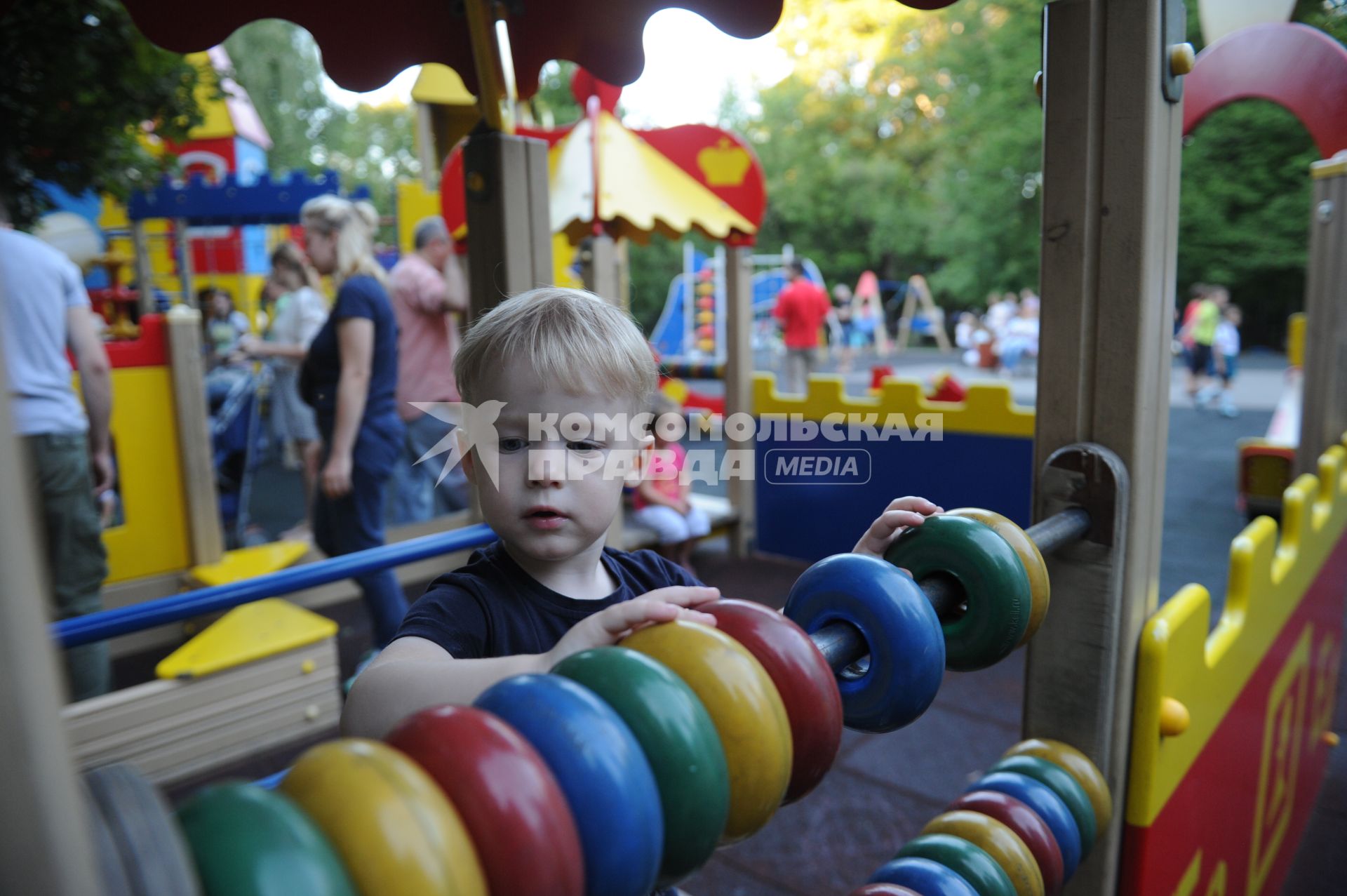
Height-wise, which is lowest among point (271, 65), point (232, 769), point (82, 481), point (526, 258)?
point (232, 769)

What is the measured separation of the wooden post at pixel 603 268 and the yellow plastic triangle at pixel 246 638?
2.19 m

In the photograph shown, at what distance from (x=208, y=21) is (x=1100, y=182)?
6.03ft

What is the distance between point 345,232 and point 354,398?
663 millimetres

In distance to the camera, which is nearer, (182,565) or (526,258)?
(526,258)

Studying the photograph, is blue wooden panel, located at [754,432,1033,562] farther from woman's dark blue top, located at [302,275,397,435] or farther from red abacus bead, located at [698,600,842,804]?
red abacus bead, located at [698,600,842,804]

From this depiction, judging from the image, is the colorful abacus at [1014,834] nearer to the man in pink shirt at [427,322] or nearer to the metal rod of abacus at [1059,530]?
the metal rod of abacus at [1059,530]

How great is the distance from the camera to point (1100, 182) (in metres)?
1.40

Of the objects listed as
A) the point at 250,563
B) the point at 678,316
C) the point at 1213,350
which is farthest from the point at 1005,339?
the point at 250,563

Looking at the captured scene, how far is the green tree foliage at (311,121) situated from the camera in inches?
855

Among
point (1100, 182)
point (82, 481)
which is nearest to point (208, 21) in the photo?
point (82, 481)

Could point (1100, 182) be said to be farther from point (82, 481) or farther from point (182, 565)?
point (182, 565)

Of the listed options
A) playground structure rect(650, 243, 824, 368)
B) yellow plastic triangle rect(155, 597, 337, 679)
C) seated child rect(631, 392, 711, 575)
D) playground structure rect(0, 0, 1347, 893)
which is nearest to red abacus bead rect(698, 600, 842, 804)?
playground structure rect(0, 0, 1347, 893)

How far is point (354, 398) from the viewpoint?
10.2ft

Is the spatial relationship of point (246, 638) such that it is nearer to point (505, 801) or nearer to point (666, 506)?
point (666, 506)
